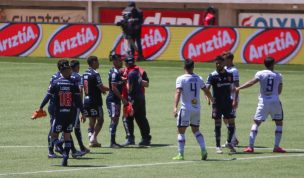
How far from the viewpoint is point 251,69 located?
1698 inches

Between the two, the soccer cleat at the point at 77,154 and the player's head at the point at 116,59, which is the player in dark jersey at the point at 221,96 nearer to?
the player's head at the point at 116,59

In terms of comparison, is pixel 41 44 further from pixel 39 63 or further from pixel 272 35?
pixel 272 35

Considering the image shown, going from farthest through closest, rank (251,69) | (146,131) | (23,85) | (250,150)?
(251,69) < (23,85) < (146,131) < (250,150)

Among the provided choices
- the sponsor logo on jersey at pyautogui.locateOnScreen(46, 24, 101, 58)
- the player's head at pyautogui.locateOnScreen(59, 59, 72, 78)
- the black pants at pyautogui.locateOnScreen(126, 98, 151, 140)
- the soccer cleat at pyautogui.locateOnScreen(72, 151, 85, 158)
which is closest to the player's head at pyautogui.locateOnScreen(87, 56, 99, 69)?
the black pants at pyautogui.locateOnScreen(126, 98, 151, 140)

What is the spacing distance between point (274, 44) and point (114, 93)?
1959 centimetres

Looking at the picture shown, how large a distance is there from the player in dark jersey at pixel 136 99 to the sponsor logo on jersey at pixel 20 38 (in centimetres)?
2243

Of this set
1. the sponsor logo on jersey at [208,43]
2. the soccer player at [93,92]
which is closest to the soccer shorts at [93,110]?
the soccer player at [93,92]

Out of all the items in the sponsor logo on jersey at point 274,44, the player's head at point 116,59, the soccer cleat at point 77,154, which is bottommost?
the soccer cleat at point 77,154

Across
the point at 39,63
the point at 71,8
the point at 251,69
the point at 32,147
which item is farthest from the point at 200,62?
the point at 32,147

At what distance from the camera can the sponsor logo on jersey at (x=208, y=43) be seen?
44594 mm

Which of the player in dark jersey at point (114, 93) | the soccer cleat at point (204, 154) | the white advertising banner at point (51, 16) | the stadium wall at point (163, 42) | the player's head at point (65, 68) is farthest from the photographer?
the white advertising banner at point (51, 16)

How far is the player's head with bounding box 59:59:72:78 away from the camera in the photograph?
22.0m

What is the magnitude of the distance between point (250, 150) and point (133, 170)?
12.0 ft

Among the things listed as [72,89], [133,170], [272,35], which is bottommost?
[133,170]
